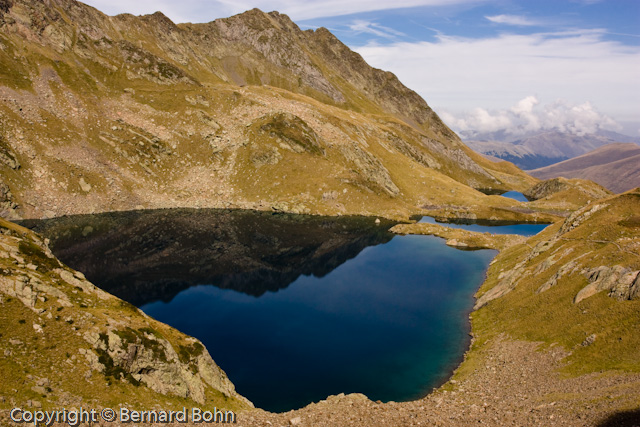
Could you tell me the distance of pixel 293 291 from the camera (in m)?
76.0

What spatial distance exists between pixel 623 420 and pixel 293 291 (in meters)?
59.1

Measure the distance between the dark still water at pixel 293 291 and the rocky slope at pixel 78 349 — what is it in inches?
467

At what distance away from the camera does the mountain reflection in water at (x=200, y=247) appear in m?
78.3

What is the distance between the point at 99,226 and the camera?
113 m

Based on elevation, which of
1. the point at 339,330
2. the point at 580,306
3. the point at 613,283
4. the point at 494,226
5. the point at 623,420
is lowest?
the point at 339,330

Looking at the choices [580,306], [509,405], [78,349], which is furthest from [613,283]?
[78,349]

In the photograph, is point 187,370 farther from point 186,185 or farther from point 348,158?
point 348,158

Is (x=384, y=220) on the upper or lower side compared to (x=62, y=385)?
lower

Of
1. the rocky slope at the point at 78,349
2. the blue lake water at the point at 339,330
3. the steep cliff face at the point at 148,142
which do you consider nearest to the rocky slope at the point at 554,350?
the blue lake water at the point at 339,330

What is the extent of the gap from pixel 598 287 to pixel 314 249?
231 feet

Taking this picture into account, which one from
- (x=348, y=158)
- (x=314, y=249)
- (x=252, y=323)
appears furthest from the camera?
(x=348, y=158)

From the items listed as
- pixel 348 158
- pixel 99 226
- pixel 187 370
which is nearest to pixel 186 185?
pixel 99 226

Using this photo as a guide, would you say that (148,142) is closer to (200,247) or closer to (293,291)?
(200,247)

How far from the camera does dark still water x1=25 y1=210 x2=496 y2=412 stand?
47.4 metres
